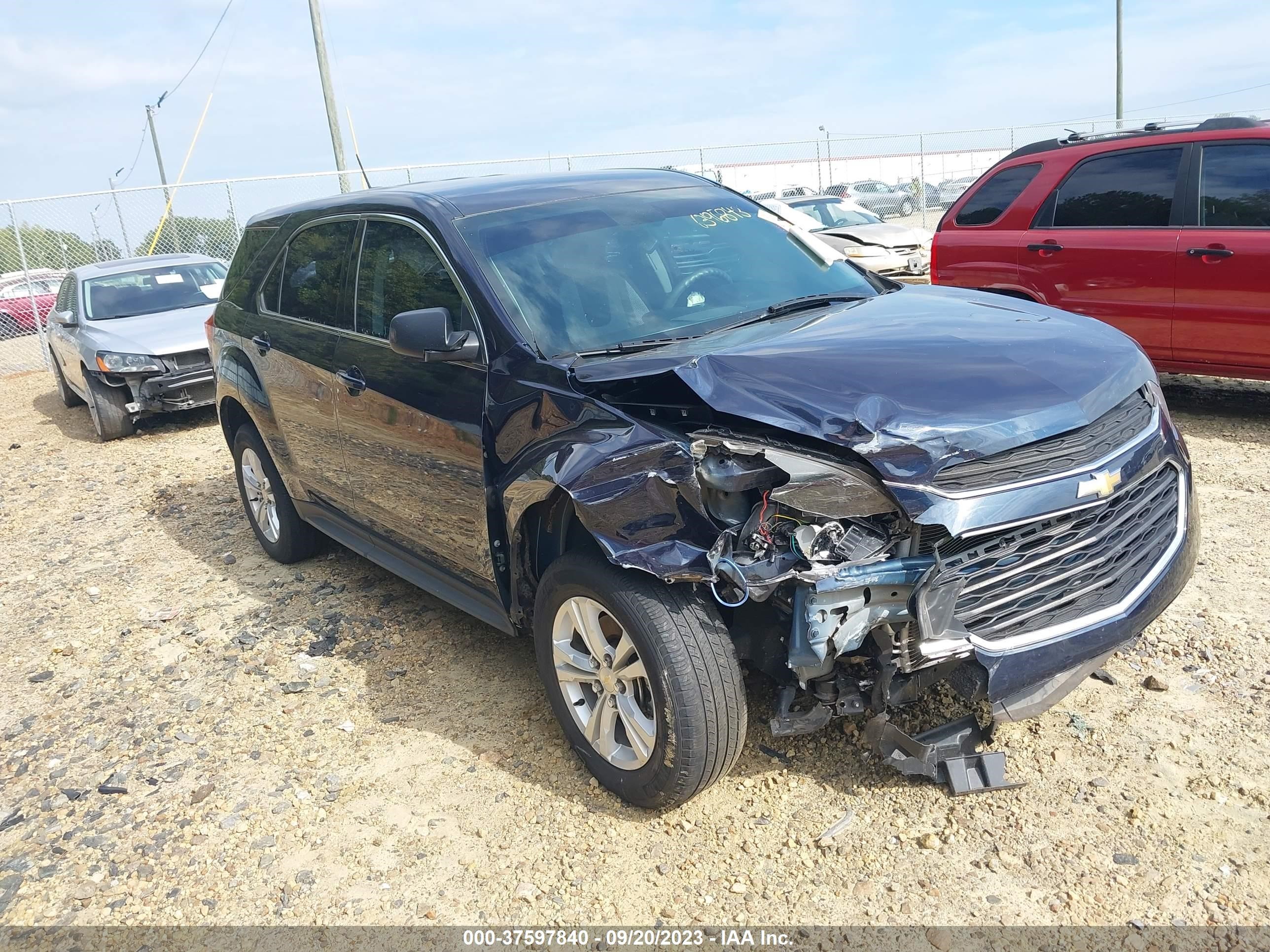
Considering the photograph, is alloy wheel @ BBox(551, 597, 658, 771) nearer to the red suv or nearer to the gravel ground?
the gravel ground

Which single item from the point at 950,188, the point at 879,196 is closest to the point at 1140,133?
the point at 879,196

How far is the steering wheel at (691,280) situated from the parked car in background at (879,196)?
2110 cm

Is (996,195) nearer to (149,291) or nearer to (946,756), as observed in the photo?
(946,756)

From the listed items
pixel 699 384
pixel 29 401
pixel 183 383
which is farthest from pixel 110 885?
pixel 29 401

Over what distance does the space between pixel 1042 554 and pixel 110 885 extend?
300cm

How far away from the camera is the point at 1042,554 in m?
2.69

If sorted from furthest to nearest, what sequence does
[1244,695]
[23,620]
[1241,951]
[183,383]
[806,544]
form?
[183,383] → [23,620] → [1244,695] → [806,544] → [1241,951]

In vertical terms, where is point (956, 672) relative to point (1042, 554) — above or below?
below

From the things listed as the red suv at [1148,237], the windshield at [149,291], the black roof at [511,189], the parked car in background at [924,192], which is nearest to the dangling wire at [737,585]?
the black roof at [511,189]

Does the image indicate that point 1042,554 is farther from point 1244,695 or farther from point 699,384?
point 1244,695

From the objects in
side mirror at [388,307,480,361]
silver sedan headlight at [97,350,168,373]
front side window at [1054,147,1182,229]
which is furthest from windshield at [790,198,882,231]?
side mirror at [388,307,480,361]

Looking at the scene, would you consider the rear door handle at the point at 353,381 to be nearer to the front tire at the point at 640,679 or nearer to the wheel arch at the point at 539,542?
the wheel arch at the point at 539,542

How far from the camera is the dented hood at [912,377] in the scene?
2.60 m

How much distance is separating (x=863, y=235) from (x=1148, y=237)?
7364 millimetres
